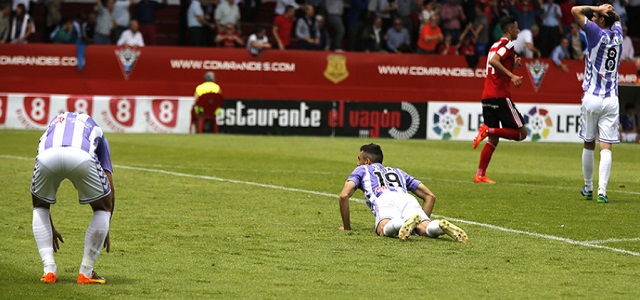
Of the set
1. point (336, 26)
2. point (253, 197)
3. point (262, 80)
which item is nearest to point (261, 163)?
point (253, 197)

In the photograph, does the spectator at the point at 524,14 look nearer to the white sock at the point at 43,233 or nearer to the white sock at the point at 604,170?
the white sock at the point at 604,170

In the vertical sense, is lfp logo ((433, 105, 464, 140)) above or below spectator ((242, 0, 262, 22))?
below

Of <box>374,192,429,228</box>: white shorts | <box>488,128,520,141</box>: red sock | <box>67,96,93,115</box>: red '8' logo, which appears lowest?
<box>67,96,93,115</box>: red '8' logo

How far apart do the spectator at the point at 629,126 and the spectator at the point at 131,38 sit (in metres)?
12.4

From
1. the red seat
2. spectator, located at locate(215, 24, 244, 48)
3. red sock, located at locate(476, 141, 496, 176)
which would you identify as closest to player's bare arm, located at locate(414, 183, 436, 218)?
red sock, located at locate(476, 141, 496, 176)

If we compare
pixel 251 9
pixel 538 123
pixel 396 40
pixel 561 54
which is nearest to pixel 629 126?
pixel 538 123

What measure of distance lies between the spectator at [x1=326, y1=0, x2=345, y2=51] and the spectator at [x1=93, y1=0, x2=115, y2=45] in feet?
19.2

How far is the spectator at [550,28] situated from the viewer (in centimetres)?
3316

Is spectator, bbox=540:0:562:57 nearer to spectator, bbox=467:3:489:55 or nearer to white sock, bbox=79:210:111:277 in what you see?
spectator, bbox=467:3:489:55

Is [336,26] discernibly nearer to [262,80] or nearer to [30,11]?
[262,80]

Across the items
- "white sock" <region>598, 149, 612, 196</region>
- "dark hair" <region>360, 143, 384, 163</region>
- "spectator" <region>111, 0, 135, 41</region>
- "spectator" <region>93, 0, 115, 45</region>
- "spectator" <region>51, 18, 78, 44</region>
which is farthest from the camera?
"spectator" <region>111, 0, 135, 41</region>

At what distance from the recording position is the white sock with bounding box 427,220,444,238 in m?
10.6

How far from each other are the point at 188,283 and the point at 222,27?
23.3 metres

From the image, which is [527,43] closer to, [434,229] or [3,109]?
[3,109]
